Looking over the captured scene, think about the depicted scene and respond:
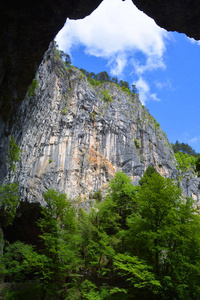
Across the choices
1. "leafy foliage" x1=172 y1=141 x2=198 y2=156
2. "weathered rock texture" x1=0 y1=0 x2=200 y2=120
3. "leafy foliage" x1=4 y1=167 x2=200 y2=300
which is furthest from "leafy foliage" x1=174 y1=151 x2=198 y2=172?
"weathered rock texture" x1=0 y1=0 x2=200 y2=120

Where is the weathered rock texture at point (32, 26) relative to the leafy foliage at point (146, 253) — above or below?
above

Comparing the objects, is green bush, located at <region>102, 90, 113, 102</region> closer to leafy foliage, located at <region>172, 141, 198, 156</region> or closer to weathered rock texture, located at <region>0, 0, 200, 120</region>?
leafy foliage, located at <region>172, 141, 198, 156</region>

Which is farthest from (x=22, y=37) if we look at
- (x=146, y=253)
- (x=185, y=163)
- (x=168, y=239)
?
(x=185, y=163)

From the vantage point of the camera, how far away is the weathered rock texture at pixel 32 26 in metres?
6.73

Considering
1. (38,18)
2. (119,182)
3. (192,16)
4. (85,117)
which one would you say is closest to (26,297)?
(119,182)

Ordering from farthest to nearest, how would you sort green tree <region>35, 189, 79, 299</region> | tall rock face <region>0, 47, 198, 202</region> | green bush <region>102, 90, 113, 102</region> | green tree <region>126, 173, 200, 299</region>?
green bush <region>102, 90, 113, 102</region>, tall rock face <region>0, 47, 198, 202</region>, green tree <region>35, 189, 79, 299</region>, green tree <region>126, 173, 200, 299</region>

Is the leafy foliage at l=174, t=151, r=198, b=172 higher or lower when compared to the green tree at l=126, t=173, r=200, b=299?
higher

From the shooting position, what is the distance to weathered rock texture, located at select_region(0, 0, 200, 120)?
6734 millimetres

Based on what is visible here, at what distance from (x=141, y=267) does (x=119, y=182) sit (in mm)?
12413

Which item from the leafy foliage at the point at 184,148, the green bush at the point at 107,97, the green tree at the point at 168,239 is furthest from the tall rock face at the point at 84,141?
the leafy foliage at the point at 184,148

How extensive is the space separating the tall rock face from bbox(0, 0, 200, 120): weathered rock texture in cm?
2109

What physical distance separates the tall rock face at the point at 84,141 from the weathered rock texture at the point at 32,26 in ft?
69.2

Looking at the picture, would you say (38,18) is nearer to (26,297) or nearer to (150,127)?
(26,297)

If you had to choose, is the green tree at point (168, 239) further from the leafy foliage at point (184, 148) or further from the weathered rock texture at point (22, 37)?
the leafy foliage at point (184, 148)
